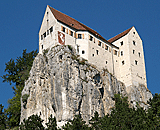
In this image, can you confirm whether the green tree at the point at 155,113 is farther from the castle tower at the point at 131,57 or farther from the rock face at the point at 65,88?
the castle tower at the point at 131,57

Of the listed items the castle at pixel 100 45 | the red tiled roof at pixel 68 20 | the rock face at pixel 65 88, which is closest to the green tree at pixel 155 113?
the rock face at pixel 65 88

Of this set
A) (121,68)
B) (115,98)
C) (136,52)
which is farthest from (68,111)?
(136,52)

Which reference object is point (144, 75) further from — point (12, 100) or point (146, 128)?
point (146, 128)

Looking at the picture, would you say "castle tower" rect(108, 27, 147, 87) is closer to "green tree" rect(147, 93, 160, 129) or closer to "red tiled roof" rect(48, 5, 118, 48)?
"red tiled roof" rect(48, 5, 118, 48)

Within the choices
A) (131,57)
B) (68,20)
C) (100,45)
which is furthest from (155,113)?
(68,20)

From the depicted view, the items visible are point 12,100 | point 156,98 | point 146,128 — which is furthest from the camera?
point 12,100

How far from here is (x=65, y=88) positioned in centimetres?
5797

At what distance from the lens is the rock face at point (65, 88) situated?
57531 millimetres

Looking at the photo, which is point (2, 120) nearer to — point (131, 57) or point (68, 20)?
point (68, 20)

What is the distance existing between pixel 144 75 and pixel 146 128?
1431 inches

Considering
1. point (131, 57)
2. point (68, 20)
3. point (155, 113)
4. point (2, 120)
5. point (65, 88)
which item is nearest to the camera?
point (155, 113)

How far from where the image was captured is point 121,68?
2950 inches

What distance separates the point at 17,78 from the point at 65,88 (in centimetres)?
2059

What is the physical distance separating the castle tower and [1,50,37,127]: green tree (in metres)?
21.7
